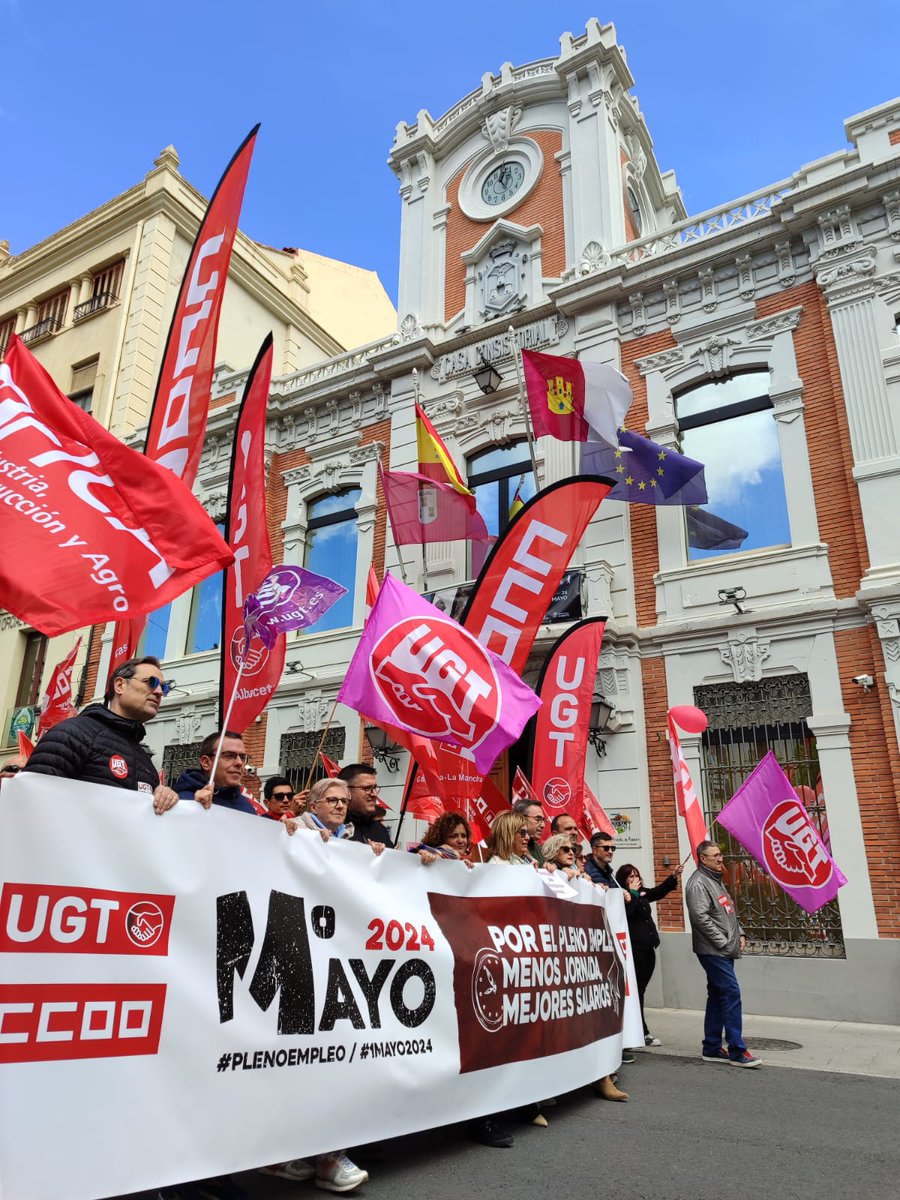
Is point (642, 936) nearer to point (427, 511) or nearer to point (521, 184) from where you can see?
point (427, 511)

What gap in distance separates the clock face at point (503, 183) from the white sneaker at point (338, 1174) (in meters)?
15.9

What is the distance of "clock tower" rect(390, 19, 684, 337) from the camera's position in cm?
1469

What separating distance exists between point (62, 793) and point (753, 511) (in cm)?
1025

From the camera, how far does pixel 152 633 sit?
17188 millimetres

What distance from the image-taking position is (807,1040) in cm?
787

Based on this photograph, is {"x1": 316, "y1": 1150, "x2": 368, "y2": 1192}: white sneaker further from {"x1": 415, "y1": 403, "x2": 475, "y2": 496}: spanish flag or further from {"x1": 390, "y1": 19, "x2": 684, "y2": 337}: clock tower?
{"x1": 390, "y1": 19, "x2": 684, "y2": 337}: clock tower

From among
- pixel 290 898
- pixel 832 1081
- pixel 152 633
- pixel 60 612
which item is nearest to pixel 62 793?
pixel 60 612

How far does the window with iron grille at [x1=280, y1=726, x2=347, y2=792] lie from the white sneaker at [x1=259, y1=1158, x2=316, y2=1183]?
32.5ft

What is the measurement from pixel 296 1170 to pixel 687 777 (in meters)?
6.63

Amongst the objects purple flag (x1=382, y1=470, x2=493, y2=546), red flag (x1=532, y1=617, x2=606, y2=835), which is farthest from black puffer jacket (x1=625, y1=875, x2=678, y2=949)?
purple flag (x1=382, y1=470, x2=493, y2=546)

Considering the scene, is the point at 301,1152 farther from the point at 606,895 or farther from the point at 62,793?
→ the point at 606,895

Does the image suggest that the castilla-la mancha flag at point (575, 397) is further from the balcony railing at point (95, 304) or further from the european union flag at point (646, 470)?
the balcony railing at point (95, 304)

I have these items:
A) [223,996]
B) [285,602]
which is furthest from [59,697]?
[223,996]

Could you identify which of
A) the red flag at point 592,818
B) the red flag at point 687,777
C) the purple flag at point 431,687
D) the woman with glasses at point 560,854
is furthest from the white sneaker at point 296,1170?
the red flag at point 592,818
